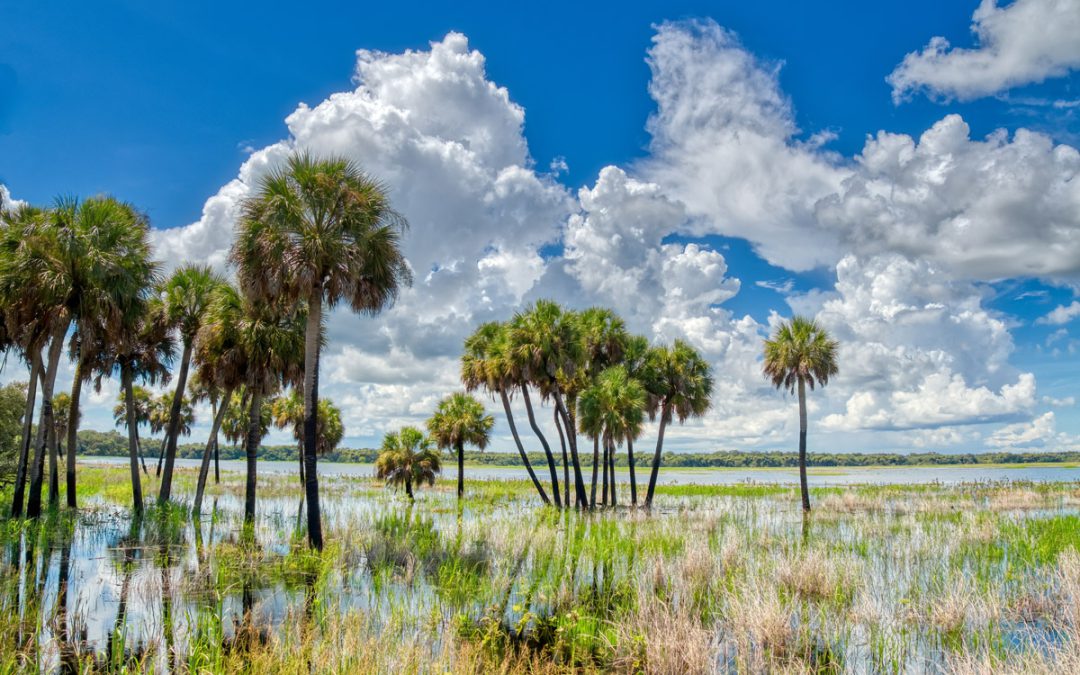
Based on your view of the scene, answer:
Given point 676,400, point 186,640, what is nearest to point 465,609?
point 186,640

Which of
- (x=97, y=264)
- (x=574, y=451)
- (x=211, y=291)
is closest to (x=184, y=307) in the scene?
(x=211, y=291)

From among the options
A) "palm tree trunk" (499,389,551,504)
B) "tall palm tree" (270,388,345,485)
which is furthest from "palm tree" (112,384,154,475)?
"palm tree trunk" (499,389,551,504)

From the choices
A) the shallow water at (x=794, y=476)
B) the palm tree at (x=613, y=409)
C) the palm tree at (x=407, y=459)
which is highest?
the palm tree at (x=613, y=409)

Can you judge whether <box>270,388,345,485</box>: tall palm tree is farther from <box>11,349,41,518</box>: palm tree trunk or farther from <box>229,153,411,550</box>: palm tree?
<box>229,153,411,550</box>: palm tree

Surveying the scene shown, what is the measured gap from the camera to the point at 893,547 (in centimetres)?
1838

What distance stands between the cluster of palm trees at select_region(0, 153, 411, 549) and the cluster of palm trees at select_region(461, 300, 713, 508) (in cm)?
1165

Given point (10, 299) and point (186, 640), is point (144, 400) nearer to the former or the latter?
point (10, 299)

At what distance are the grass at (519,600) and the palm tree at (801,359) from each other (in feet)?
48.4

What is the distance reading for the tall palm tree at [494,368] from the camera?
3356 cm

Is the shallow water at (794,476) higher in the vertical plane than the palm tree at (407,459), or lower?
lower

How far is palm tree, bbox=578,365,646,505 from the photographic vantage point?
32906mm

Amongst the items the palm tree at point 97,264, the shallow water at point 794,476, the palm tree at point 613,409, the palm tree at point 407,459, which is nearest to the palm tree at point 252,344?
the palm tree at point 97,264

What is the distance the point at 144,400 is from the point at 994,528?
65570 millimetres

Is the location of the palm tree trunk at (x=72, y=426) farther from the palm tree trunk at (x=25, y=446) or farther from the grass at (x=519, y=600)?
the grass at (x=519, y=600)
